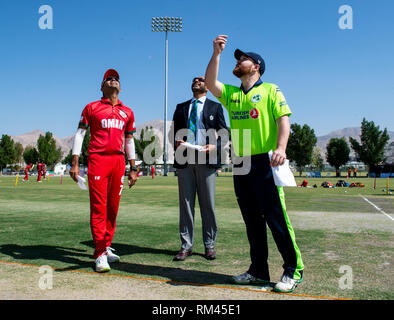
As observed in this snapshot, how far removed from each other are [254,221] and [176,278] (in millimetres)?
995

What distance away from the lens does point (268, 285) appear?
3508mm

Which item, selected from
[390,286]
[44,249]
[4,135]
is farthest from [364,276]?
[4,135]

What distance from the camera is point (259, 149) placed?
11.6 ft

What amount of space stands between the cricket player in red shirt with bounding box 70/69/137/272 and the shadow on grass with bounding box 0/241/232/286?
316 millimetres

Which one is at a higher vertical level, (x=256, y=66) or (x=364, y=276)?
(x=256, y=66)

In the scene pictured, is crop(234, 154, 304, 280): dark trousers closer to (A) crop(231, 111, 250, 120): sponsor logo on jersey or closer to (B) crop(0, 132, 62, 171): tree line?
(A) crop(231, 111, 250, 120): sponsor logo on jersey

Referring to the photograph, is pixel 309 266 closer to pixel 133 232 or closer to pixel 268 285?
pixel 268 285

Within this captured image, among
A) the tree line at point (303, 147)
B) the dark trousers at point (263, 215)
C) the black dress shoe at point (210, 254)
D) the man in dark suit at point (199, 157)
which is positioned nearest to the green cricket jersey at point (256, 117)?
the dark trousers at point (263, 215)

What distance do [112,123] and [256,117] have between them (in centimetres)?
198

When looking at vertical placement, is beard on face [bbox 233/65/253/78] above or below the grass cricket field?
above

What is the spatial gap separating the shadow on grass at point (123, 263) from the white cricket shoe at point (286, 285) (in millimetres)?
531

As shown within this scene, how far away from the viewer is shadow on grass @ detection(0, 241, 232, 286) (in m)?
3.71

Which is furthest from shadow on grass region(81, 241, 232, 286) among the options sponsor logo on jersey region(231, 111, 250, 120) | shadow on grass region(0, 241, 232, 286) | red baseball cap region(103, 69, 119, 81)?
red baseball cap region(103, 69, 119, 81)

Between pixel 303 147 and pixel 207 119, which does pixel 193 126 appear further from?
pixel 303 147
